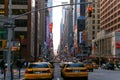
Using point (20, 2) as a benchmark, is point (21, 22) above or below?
below

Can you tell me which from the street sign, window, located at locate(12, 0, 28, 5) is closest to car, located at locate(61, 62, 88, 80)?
the street sign

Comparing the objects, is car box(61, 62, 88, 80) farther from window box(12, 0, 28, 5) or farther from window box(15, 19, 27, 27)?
window box(12, 0, 28, 5)

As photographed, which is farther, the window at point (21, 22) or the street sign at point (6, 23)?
the window at point (21, 22)

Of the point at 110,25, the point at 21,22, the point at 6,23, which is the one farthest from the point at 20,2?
the point at 110,25

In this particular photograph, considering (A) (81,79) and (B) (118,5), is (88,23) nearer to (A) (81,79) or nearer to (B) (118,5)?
(B) (118,5)

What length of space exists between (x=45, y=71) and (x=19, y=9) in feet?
205

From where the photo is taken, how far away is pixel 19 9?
285ft

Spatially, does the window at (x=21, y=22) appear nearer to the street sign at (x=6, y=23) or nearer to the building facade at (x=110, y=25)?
the building facade at (x=110, y=25)

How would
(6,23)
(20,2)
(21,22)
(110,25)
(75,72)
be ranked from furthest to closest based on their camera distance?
(110,25) < (21,22) < (20,2) < (75,72) < (6,23)

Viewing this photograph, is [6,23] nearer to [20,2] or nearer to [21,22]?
[21,22]

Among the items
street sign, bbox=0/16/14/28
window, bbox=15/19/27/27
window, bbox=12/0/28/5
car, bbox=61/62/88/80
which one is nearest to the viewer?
street sign, bbox=0/16/14/28

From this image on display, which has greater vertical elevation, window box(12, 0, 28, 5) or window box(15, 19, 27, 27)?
window box(12, 0, 28, 5)

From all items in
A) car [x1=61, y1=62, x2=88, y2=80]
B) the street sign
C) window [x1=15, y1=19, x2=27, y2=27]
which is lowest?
car [x1=61, y1=62, x2=88, y2=80]

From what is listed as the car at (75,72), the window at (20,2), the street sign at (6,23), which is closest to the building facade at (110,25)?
the window at (20,2)
